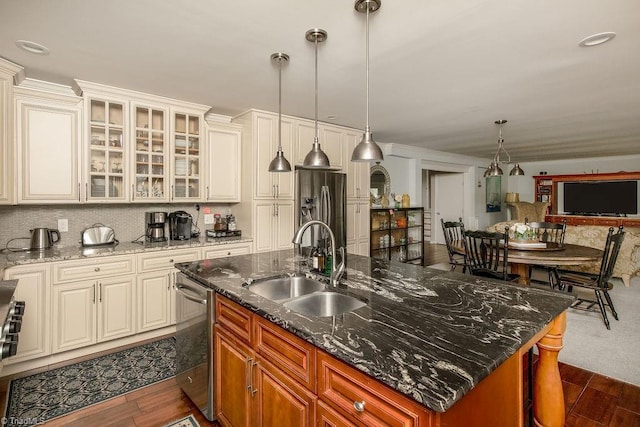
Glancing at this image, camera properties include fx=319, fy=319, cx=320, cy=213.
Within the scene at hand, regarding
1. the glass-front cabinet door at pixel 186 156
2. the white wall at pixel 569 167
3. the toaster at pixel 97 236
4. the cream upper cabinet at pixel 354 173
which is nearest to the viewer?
the toaster at pixel 97 236

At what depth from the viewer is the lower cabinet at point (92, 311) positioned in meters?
2.60

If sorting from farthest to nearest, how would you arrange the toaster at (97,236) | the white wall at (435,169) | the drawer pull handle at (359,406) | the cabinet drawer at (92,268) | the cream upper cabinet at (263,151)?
the white wall at (435,169) → the cream upper cabinet at (263,151) → the toaster at (97,236) → the cabinet drawer at (92,268) → the drawer pull handle at (359,406)

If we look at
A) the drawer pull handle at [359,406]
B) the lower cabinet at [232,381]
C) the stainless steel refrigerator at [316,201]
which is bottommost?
the lower cabinet at [232,381]

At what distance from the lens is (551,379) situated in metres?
1.46

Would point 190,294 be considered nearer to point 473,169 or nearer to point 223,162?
point 223,162

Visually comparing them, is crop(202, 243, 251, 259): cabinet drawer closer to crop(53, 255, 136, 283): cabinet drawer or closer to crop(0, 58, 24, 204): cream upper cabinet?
crop(53, 255, 136, 283): cabinet drawer

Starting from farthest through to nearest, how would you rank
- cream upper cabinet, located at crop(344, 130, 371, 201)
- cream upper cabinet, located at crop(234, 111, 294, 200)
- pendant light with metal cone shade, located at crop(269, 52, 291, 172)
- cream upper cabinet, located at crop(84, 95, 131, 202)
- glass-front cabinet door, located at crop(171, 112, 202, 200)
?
cream upper cabinet, located at crop(344, 130, 371, 201), cream upper cabinet, located at crop(234, 111, 294, 200), glass-front cabinet door, located at crop(171, 112, 202, 200), cream upper cabinet, located at crop(84, 95, 131, 202), pendant light with metal cone shade, located at crop(269, 52, 291, 172)

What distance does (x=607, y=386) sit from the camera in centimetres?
229

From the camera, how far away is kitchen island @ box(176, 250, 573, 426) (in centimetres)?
88

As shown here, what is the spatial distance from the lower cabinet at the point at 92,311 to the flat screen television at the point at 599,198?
9697mm

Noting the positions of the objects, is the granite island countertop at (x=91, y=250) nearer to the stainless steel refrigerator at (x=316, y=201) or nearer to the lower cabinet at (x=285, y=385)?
the stainless steel refrigerator at (x=316, y=201)

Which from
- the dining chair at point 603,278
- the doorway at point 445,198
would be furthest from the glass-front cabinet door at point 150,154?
the doorway at point 445,198

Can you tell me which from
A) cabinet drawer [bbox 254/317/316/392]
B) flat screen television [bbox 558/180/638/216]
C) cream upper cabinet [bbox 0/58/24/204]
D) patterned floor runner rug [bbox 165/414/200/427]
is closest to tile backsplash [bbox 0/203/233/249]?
cream upper cabinet [bbox 0/58/24/204]

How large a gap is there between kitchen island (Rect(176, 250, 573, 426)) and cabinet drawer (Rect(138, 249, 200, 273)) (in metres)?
1.25
